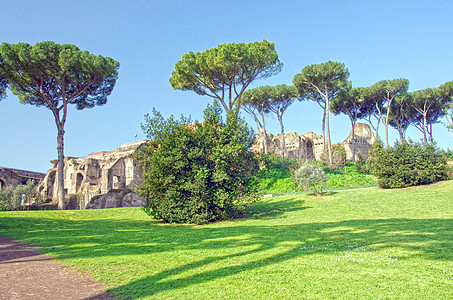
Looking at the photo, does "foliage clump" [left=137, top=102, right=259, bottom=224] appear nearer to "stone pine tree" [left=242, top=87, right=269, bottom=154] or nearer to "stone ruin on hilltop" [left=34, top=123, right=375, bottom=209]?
"stone ruin on hilltop" [left=34, top=123, right=375, bottom=209]

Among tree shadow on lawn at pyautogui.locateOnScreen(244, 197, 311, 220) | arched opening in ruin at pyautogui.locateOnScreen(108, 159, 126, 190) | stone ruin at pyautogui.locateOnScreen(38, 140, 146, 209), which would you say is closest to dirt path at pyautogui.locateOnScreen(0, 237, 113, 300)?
tree shadow on lawn at pyautogui.locateOnScreen(244, 197, 311, 220)

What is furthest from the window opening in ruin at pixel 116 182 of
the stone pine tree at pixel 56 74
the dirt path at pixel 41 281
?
the dirt path at pixel 41 281

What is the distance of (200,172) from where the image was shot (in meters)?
15.0

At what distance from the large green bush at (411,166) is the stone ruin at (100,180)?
1626 cm

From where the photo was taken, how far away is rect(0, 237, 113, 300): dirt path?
16.1ft

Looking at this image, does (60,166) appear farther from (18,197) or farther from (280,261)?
(280,261)

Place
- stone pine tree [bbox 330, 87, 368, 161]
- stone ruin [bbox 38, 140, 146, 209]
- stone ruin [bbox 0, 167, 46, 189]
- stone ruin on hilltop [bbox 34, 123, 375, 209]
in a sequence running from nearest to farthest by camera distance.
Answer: stone ruin [bbox 38, 140, 146, 209] → stone ruin on hilltop [bbox 34, 123, 375, 209] → stone ruin [bbox 0, 167, 46, 189] → stone pine tree [bbox 330, 87, 368, 161]

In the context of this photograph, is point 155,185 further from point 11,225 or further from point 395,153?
point 395,153

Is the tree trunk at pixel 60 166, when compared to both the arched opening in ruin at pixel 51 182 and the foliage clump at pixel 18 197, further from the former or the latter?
the arched opening in ruin at pixel 51 182

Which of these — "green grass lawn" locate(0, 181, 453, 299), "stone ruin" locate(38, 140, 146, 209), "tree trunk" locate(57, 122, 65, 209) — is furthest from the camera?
"stone ruin" locate(38, 140, 146, 209)

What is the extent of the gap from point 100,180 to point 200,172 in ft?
92.3

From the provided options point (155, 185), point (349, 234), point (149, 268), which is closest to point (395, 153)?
point (349, 234)

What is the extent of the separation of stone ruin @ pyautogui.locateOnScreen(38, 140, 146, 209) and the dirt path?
1490 cm

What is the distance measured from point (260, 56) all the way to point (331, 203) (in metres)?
13.2
